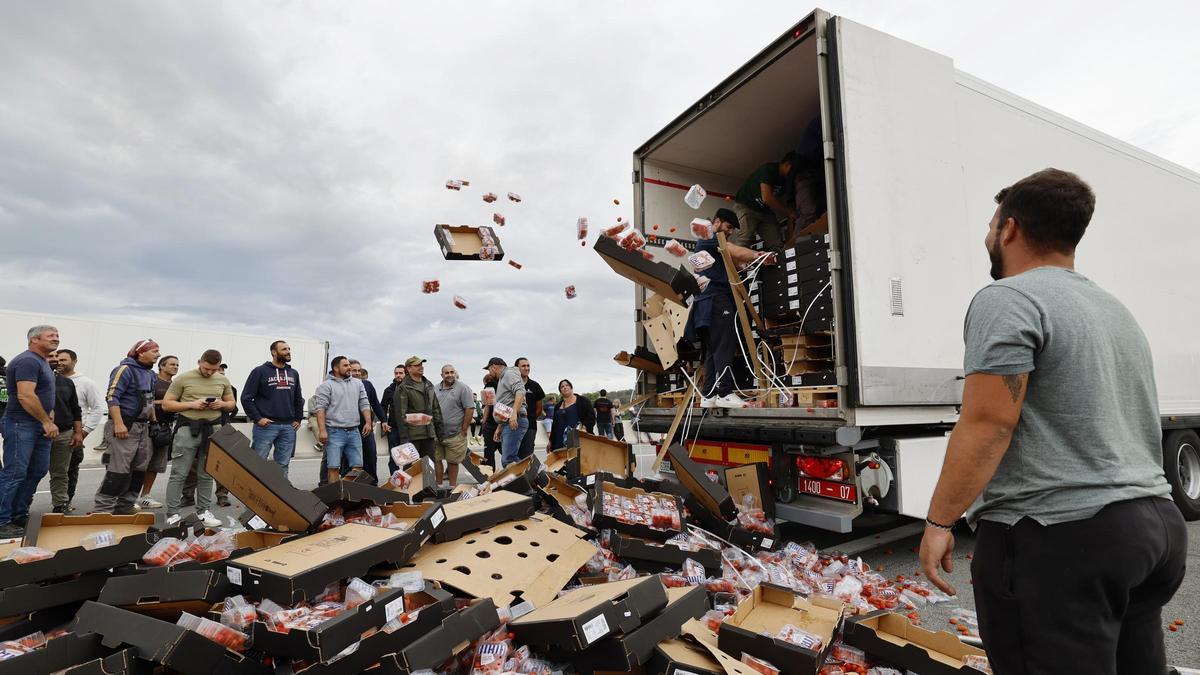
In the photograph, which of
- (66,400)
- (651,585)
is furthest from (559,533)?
(66,400)

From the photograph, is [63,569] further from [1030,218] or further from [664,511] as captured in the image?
[1030,218]

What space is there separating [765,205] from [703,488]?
3.10 m

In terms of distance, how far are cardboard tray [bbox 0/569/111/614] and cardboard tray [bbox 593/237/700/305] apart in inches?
131

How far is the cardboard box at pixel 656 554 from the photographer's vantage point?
3141 mm

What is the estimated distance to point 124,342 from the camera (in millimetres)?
17203

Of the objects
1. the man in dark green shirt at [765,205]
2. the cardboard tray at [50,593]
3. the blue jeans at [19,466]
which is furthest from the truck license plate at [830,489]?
the blue jeans at [19,466]

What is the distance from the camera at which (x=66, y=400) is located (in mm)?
5742

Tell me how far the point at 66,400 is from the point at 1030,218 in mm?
7490

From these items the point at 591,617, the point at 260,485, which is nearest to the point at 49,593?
the point at 260,485

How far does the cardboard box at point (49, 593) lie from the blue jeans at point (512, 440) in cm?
532

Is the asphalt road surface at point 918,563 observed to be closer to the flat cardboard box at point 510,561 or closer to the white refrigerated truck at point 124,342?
the flat cardboard box at point 510,561

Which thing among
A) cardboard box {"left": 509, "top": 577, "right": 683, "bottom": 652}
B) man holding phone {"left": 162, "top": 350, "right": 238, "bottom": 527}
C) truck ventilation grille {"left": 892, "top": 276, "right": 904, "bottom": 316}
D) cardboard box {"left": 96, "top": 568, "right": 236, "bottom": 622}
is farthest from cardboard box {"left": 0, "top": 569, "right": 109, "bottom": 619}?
truck ventilation grille {"left": 892, "top": 276, "right": 904, "bottom": 316}

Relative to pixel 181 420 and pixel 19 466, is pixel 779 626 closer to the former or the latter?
pixel 181 420

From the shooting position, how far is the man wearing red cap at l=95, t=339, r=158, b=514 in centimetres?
546
